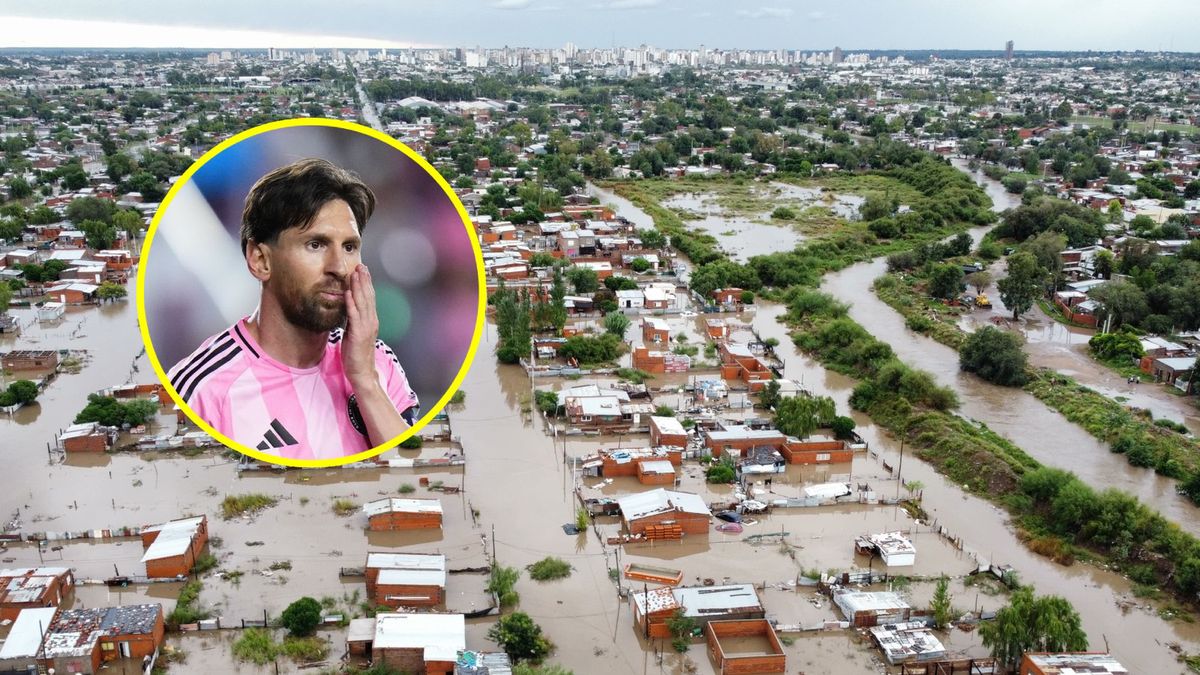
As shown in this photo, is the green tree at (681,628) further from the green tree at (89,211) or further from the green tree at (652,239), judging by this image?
the green tree at (89,211)

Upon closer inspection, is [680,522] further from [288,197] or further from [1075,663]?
[288,197]

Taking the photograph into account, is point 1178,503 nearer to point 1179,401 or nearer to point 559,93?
point 1179,401

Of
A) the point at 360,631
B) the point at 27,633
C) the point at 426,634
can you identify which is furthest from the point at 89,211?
the point at 426,634

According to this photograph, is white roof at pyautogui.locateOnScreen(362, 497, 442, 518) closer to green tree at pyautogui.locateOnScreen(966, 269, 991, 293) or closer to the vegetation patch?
the vegetation patch

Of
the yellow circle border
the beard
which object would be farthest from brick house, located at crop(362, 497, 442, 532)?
the beard

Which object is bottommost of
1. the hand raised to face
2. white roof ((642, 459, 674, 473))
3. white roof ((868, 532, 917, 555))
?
white roof ((868, 532, 917, 555))

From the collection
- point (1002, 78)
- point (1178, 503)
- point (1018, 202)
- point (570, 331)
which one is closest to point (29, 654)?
point (570, 331)
